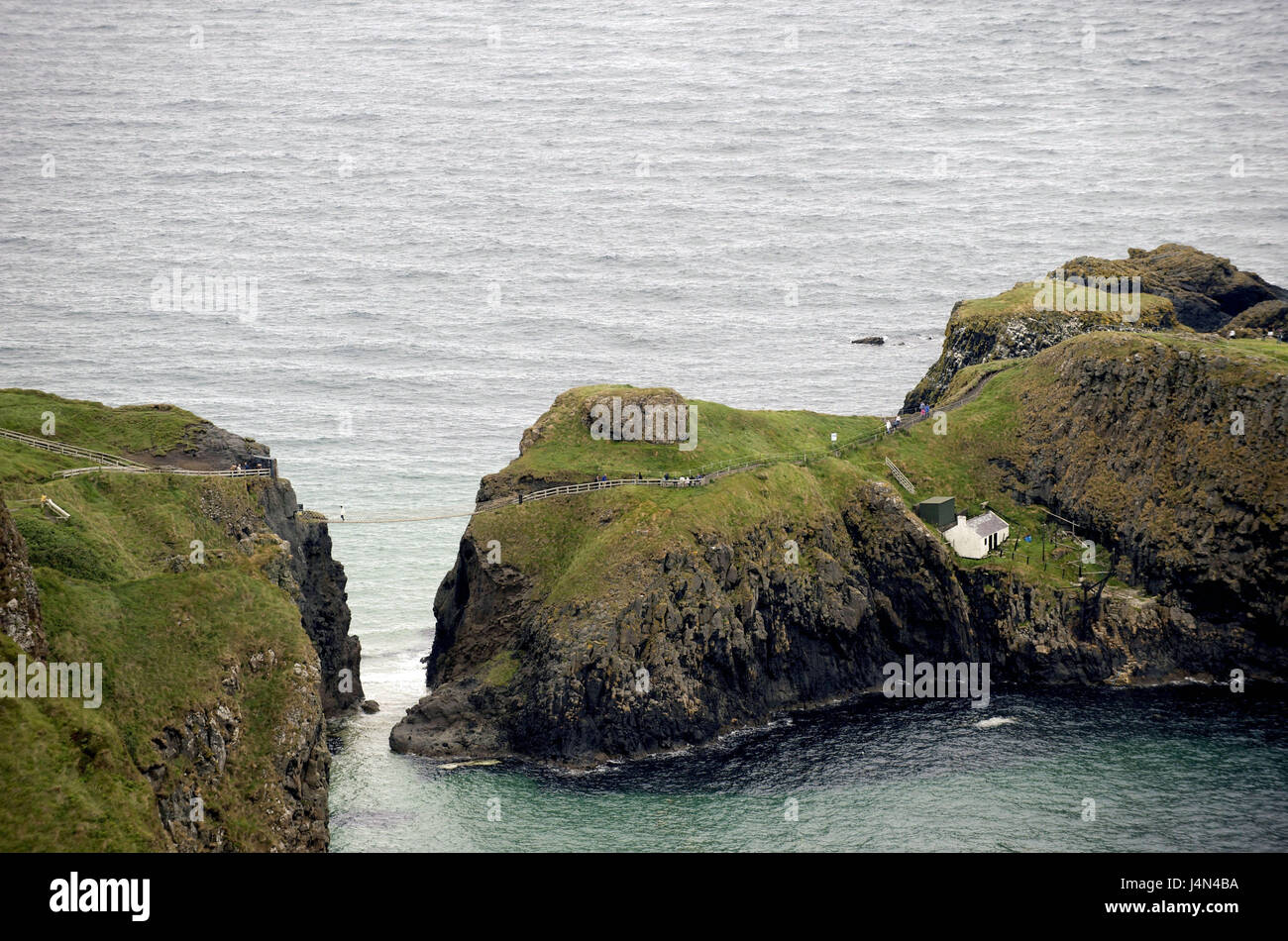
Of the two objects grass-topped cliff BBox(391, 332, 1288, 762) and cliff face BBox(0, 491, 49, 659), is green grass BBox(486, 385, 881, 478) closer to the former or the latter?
grass-topped cliff BBox(391, 332, 1288, 762)

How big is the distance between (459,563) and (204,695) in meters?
41.3

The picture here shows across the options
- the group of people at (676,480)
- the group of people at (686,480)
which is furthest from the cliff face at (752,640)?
the group of people at (676,480)

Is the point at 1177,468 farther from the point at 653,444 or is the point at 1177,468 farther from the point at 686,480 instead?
the point at 653,444

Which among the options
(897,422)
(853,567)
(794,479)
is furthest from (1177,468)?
(794,479)

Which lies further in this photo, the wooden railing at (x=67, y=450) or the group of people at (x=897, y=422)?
the group of people at (x=897, y=422)

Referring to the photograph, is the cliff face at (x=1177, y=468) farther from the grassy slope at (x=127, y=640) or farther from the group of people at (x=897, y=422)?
the grassy slope at (x=127, y=640)

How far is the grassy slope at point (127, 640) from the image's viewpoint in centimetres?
7900

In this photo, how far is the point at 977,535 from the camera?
452 feet

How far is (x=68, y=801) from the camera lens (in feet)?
257

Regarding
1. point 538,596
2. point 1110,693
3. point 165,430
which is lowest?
point 1110,693

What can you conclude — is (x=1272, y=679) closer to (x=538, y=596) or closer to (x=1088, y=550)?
(x=1088, y=550)

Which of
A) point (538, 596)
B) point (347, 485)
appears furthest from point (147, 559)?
point (347, 485)

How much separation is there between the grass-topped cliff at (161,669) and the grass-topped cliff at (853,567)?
745 inches

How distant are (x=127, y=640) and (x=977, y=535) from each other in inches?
2814
